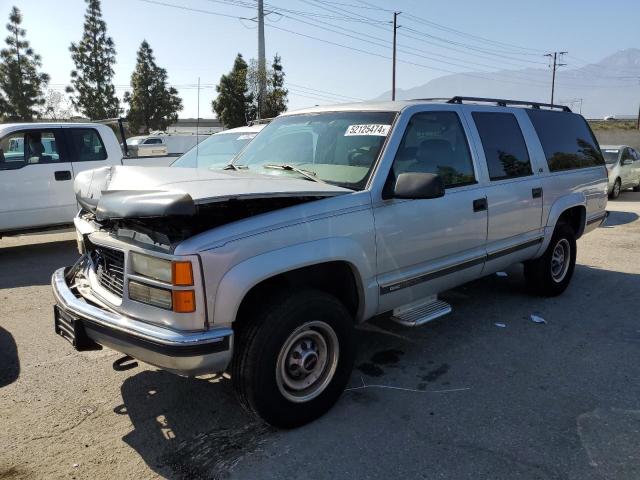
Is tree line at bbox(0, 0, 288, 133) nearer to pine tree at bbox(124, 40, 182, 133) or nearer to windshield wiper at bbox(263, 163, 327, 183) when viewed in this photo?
pine tree at bbox(124, 40, 182, 133)

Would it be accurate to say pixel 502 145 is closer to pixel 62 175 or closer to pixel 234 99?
pixel 62 175

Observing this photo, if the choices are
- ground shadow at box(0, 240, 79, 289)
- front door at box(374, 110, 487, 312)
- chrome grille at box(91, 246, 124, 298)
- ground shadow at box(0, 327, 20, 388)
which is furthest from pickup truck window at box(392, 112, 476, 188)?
ground shadow at box(0, 240, 79, 289)

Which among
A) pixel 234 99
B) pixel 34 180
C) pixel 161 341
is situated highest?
pixel 234 99

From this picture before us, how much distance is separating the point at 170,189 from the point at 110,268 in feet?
Answer: 2.30

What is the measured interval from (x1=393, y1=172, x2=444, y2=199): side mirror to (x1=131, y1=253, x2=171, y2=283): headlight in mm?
1506

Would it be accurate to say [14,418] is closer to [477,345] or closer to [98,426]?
[98,426]

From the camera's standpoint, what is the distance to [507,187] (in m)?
4.57

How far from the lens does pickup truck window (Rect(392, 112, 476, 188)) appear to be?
148 inches

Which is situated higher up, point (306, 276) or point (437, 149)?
point (437, 149)

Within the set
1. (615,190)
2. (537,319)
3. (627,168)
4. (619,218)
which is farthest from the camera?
(627,168)

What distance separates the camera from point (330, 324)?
314cm

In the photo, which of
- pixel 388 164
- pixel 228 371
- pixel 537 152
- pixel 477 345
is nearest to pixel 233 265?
pixel 228 371

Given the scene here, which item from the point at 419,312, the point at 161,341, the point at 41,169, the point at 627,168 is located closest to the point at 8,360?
the point at 161,341

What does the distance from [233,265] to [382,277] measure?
1.21 meters
